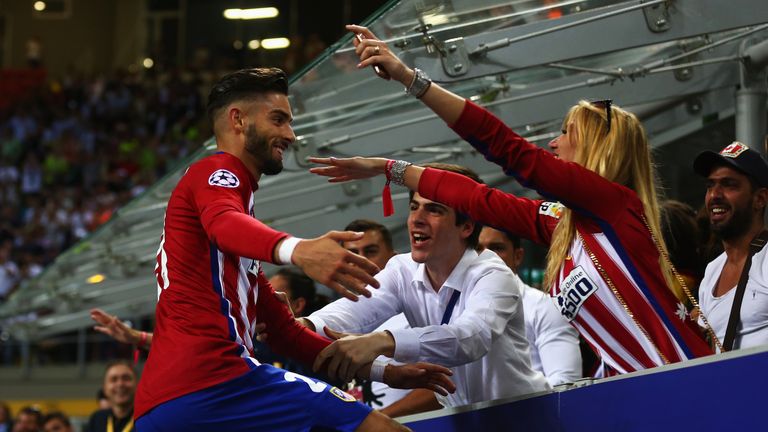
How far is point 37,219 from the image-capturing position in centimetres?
2008

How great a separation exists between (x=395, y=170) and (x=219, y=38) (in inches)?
857

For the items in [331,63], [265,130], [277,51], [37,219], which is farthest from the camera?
[277,51]

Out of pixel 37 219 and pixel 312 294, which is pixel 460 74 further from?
pixel 37 219

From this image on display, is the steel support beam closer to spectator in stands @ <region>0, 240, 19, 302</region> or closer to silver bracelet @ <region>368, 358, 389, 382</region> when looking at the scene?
silver bracelet @ <region>368, 358, 389, 382</region>

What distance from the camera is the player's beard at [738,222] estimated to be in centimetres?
448

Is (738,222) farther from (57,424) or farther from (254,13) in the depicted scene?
(254,13)

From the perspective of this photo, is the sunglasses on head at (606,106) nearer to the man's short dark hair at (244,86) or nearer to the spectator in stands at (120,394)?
the man's short dark hair at (244,86)

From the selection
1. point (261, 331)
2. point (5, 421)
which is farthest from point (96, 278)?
point (261, 331)

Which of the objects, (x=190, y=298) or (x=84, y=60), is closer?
(x=190, y=298)

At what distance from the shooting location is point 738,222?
4488 millimetres

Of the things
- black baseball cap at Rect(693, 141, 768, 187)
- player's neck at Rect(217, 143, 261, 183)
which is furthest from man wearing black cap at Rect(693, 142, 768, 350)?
player's neck at Rect(217, 143, 261, 183)

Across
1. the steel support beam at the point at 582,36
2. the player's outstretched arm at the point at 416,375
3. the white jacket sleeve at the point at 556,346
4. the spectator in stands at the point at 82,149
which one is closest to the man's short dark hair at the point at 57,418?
the white jacket sleeve at the point at 556,346

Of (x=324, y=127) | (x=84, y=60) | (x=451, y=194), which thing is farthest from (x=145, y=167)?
(x=451, y=194)

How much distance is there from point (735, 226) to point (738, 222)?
2 cm
